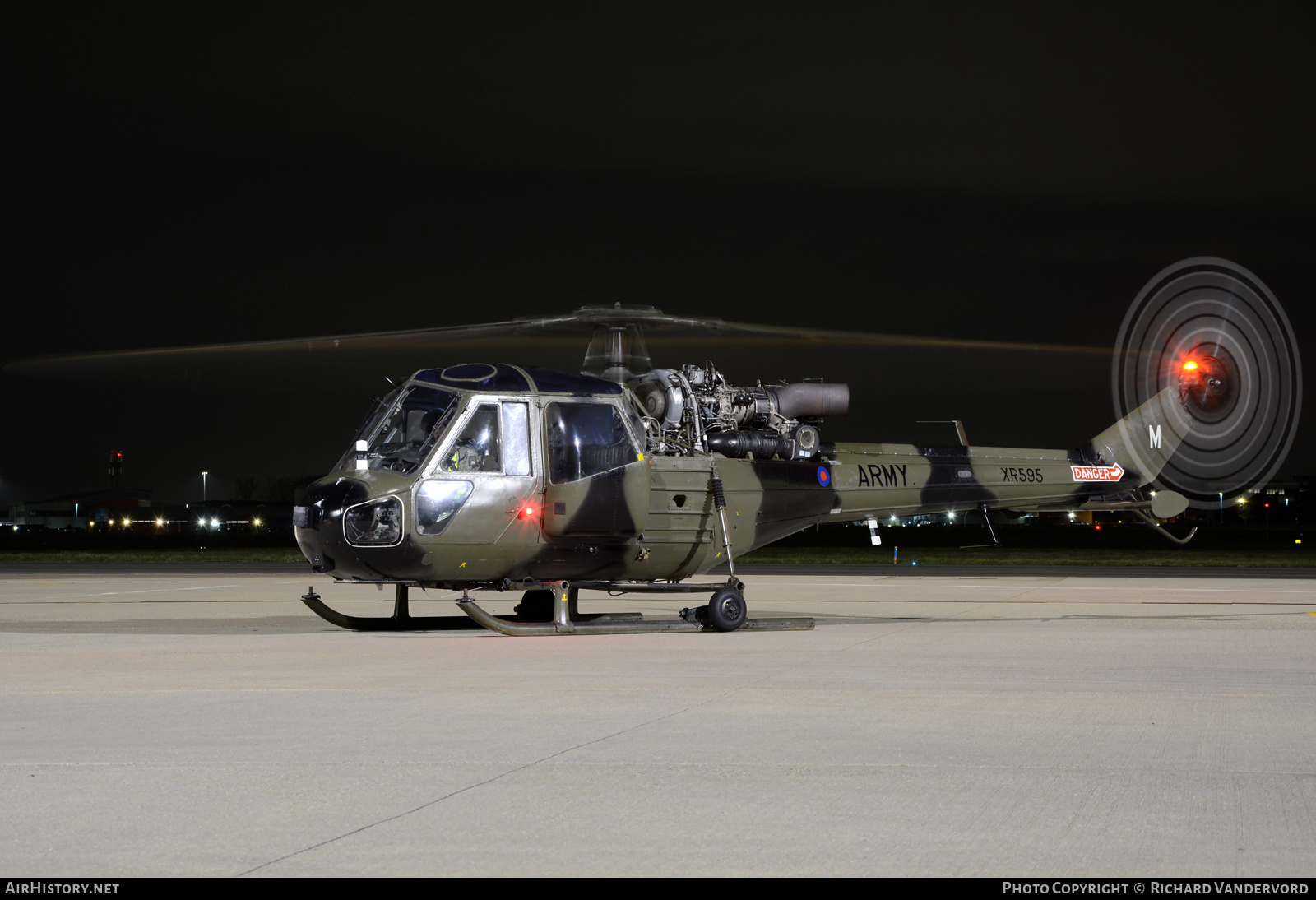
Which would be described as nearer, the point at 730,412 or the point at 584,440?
the point at 584,440

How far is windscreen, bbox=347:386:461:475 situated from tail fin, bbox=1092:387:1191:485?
12.0 m

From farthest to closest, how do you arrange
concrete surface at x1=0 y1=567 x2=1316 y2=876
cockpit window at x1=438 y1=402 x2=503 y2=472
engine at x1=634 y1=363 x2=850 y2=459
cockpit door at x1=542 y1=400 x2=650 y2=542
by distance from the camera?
engine at x1=634 y1=363 x2=850 y2=459 < cockpit door at x1=542 y1=400 x2=650 y2=542 < cockpit window at x1=438 y1=402 x2=503 y2=472 < concrete surface at x1=0 y1=567 x2=1316 y2=876

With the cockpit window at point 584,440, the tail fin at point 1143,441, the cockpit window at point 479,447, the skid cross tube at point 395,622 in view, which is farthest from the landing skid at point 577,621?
the tail fin at point 1143,441

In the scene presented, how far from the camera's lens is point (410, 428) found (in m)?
15.8

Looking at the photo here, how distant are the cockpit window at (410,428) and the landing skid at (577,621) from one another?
1.71m

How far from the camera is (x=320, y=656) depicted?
1309cm

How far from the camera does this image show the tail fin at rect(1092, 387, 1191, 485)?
72.1 feet

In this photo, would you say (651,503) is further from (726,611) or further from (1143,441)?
(1143,441)

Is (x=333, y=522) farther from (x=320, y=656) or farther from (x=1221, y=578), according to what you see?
(x=1221, y=578)

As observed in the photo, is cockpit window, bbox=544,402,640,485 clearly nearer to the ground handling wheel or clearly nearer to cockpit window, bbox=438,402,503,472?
cockpit window, bbox=438,402,503,472

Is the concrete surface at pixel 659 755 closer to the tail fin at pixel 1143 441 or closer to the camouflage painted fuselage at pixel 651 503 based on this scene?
the camouflage painted fuselage at pixel 651 503

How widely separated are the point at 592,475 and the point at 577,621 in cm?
188

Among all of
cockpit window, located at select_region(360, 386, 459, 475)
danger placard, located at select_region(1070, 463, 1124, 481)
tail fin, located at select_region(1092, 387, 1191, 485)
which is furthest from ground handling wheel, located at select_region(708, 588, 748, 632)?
tail fin, located at select_region(1092, 387, 1191, 485)

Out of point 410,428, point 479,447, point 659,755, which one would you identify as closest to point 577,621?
point 479,447
